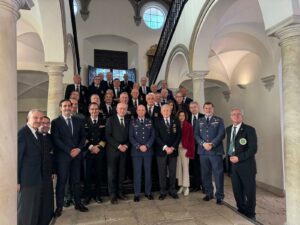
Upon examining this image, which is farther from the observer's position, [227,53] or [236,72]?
[236,72]

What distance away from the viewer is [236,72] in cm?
1130

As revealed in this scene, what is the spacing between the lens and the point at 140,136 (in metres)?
4.38

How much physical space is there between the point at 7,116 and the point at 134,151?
236 cm

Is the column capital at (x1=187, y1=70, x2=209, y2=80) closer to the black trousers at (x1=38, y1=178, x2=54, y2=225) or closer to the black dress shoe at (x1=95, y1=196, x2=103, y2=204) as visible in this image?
the black dress shoe at (x1=95, y1=196, x2=103, y2=204)

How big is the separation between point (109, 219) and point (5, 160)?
6.08 ft

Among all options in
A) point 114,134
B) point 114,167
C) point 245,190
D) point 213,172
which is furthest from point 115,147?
point 245,190

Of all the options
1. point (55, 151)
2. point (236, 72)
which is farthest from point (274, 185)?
point (55, 151)

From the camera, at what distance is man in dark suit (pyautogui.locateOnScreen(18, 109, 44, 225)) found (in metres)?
3.09

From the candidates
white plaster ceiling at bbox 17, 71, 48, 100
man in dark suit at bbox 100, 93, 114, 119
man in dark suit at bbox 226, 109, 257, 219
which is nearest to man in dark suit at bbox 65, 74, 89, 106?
man in dark suit at bbox 100, 93, 114, 119

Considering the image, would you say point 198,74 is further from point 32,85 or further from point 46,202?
point 32,85

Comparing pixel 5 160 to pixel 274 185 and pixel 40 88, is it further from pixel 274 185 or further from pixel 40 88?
pixel 40 88

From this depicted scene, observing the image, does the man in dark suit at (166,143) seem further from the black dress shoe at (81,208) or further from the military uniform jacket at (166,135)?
the black dress shoe at (81,208)

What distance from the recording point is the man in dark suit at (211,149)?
4.30 meters

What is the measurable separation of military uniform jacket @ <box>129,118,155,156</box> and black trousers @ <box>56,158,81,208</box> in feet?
3.09
